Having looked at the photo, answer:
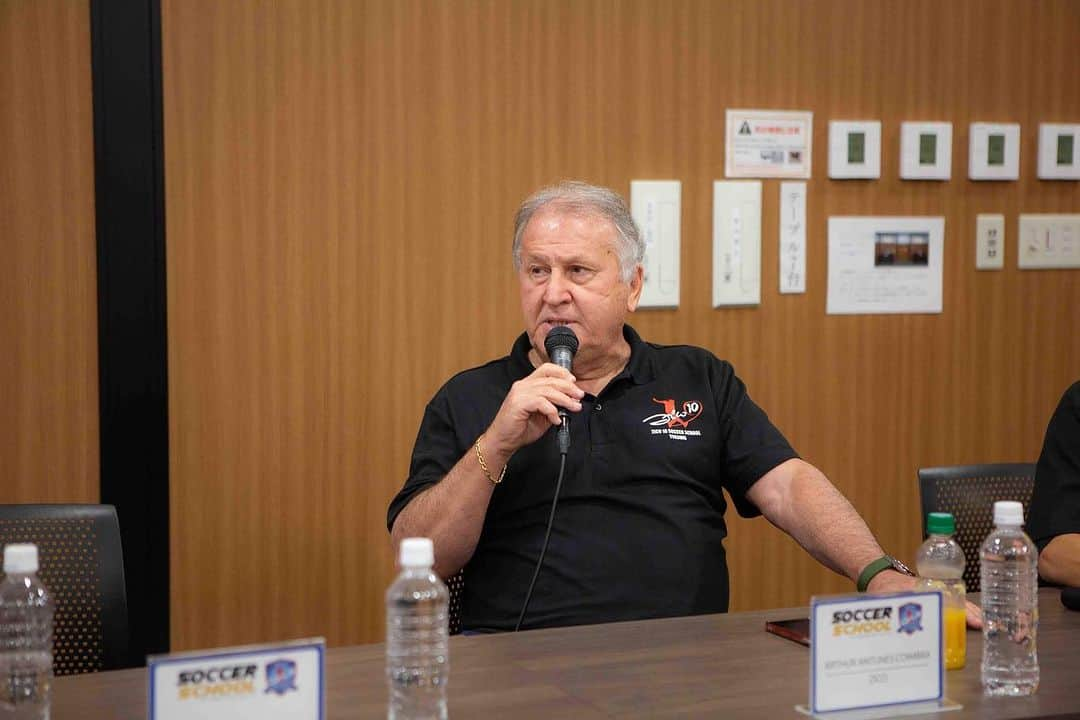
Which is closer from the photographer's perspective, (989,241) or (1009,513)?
(1009,513)

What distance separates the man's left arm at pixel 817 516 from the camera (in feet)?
7.80

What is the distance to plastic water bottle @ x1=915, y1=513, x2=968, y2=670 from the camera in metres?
1.81

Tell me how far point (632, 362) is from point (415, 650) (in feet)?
4.02

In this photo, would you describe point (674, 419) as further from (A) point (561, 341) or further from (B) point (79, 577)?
(B) point (79, 577)

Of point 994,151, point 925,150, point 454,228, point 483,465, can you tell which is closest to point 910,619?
point 483,465

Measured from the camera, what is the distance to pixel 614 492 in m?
2.55

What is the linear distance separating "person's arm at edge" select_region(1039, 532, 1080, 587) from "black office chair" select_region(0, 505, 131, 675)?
1.70m

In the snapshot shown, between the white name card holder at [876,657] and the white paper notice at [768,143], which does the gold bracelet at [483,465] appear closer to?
the white name card holder at [876,657]

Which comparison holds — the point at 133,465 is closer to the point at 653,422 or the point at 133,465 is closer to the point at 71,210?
the point at 71,210

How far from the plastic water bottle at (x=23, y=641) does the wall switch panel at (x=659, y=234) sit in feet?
7.76

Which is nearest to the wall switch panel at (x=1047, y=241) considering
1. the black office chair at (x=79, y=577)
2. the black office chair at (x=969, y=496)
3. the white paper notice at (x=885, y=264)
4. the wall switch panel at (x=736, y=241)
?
the white paper notice at (x=885, y=264)

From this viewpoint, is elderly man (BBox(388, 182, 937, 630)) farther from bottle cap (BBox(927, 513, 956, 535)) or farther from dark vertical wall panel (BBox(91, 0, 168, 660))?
dark vertical wall panel (BBox(91, 0, 168, 660))

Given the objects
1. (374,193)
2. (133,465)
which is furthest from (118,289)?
(374,193)

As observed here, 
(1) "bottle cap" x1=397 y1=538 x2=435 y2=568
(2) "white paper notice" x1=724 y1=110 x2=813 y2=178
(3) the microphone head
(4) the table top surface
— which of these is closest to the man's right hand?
(3) the microphone head
